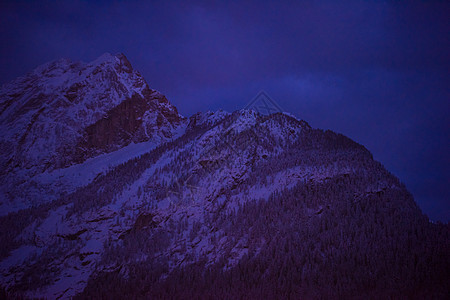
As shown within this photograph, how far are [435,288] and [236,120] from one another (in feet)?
332

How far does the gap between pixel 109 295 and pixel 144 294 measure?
931 cm

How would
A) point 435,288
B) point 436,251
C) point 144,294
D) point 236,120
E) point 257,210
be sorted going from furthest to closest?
point 236,120 < point 257,210 < point 144,294 < point 436,251 < point 435,288

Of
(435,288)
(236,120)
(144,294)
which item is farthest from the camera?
(236,120)

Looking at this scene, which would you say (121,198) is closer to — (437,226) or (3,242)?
(3,242)

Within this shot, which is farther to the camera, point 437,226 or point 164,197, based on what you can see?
point 164,197

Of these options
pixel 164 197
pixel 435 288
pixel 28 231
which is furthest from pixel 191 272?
pixel 28 231

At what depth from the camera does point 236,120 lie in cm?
15088

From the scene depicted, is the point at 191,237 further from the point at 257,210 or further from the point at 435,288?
the point at 435,288

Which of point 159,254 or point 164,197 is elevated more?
point 164,197

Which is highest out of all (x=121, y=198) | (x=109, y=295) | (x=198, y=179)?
(x=198, y=179)

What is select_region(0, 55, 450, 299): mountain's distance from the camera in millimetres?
71375

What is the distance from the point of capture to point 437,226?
7919 centimetres

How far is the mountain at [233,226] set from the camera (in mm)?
71375

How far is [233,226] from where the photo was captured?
99.2 metres
